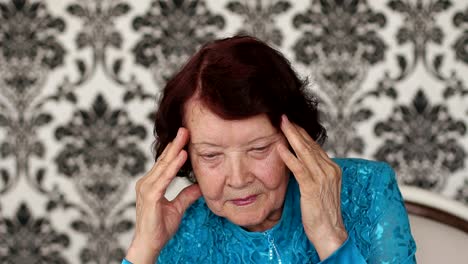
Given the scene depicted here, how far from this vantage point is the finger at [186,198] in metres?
1.89

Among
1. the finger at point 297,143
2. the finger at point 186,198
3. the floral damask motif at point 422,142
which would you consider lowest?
the floral damask motif at point 422,142

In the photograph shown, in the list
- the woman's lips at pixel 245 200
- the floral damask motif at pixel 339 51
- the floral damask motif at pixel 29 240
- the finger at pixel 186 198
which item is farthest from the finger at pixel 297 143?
the floral damask motif at pixel 29 240

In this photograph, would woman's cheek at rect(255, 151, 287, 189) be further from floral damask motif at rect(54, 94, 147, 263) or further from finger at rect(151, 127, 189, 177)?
floral damask motif at rect(54, 94, 147, 263)

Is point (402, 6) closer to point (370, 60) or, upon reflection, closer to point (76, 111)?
point (370, 60)

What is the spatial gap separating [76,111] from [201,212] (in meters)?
0.92

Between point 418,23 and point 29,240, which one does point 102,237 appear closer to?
point 29,240

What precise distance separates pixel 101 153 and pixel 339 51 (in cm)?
82

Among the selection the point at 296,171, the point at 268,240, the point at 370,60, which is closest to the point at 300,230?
the point at 268,240

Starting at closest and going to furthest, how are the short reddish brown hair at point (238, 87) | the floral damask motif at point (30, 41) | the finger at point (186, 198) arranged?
the short reddish brown hair at point (238, 87) → the finger at point (186, 198) → the floral damask motif at point (30, 41)

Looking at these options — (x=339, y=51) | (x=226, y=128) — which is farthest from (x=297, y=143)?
(x=339, y=51)

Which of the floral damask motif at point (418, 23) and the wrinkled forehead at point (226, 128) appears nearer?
the wrinkled forehead at point (226, 128)

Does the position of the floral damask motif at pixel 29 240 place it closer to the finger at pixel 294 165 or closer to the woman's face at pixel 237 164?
the woman's face at pixel 237 164

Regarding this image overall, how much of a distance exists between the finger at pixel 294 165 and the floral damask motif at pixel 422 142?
1040mm

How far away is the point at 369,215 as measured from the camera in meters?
1.83
